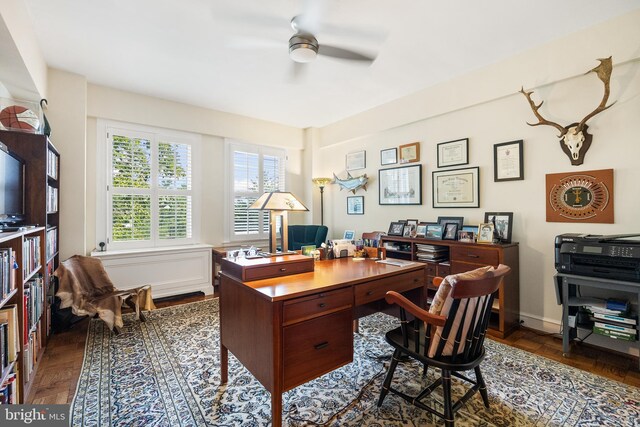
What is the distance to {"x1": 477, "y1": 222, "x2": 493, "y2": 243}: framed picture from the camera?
3037mm

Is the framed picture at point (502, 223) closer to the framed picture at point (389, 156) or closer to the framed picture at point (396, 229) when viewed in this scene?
Result: the framed picture at point (396, 229)

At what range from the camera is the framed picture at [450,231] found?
133 inches

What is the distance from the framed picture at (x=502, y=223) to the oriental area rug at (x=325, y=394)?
1.11 meters

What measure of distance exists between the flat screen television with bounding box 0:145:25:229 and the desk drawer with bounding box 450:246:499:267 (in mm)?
3777

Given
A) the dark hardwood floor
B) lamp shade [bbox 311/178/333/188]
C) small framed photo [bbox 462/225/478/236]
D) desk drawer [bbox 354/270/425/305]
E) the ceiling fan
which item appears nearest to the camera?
desk drawer [bbox 354/270/425/305]

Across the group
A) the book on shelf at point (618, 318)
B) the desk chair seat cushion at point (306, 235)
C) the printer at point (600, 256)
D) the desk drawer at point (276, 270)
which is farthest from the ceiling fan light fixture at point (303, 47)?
the book on shelf at point (618, 318)

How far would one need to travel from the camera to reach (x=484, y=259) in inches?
116

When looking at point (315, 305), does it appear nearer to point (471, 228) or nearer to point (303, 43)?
point (303, 43)

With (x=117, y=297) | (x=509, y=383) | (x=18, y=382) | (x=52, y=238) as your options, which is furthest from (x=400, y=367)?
(x=52, y=238)

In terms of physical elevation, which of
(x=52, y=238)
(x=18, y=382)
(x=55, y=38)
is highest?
(x=55, y=38)

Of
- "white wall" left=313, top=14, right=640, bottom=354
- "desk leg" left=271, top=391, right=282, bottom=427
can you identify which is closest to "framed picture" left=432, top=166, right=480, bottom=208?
"white wall" left=313, top=14, right=640, bottom=354

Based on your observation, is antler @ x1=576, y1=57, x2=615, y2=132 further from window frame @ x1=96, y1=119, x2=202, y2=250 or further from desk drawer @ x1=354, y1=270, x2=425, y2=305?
window frame @ x1=96, y1=119, x2=202, y2=250

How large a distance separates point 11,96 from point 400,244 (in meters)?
4.55

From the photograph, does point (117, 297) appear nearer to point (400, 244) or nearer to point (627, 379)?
point (400, 244)
